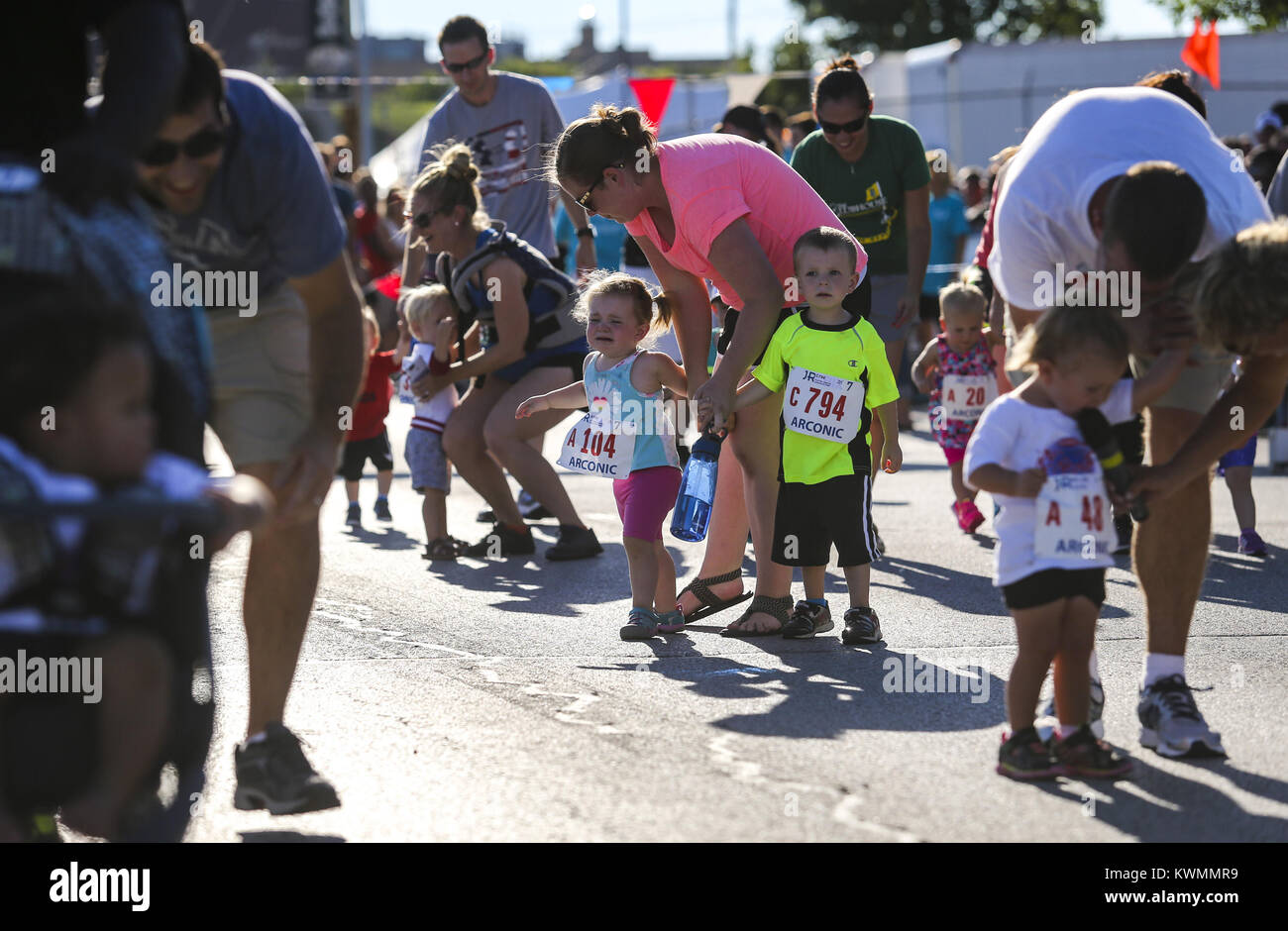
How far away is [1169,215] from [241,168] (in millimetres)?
2064

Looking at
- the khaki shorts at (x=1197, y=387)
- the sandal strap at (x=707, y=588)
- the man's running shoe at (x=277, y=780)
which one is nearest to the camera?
the man's running shoe at (x=277, y=780)

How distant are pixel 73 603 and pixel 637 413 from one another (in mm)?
3739

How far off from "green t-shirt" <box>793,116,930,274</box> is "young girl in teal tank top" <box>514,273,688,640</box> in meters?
2.19

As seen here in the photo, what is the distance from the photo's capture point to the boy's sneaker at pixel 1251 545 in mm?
7406

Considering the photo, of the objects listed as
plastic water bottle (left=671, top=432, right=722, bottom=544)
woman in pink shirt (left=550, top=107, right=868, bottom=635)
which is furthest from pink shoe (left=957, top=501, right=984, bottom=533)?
plastic water bottle (left=671, top=432, right=722, bottom=544)

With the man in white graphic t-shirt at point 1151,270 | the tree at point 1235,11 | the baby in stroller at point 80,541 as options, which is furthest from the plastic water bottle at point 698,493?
the tree at point 1235,11

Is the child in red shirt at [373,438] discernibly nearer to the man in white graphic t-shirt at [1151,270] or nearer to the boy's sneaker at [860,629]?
the boy's sneaker at [860,629]

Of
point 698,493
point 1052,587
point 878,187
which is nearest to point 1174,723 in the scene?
point 1052,587

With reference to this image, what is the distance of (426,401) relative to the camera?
26.6 feet

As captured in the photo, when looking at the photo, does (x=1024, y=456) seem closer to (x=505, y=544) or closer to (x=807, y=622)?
(x=807, y=622)

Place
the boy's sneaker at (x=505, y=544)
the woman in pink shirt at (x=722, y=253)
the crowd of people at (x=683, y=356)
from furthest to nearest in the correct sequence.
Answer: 1. the boy's sneaker at (x=505, y=544)
2. the woman in pink shirt at (x=722, y=253)
3. the crowd of people at (x=683, y=356)

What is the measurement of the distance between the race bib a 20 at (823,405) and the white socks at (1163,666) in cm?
164
